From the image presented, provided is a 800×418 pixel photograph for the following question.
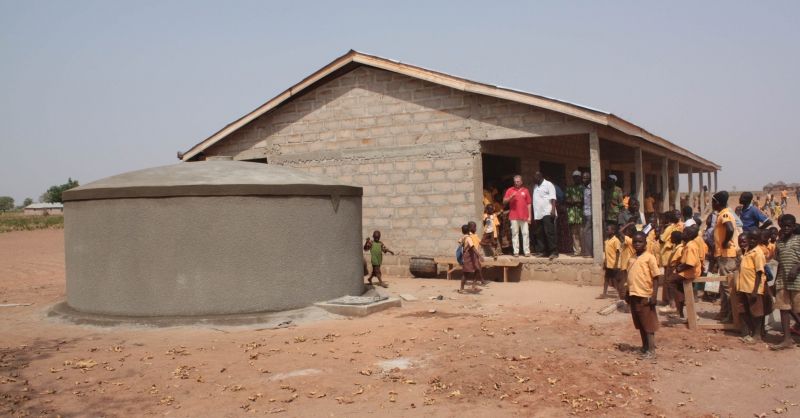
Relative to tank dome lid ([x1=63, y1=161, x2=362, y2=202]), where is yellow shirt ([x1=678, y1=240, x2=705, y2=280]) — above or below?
A: below

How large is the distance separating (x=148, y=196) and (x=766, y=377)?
721cm

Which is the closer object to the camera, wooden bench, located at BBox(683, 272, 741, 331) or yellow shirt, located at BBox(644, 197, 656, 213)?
wooden bench, located at BBox(683, 272, 741, 331)

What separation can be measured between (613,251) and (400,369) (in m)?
4.39

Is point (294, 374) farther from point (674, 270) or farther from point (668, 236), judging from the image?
point (668, 236)

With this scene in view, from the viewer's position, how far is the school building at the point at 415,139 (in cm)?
1181

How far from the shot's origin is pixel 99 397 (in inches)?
218

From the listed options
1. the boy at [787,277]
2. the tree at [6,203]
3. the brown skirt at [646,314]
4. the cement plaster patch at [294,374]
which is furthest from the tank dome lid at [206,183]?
the tree at [6,203]

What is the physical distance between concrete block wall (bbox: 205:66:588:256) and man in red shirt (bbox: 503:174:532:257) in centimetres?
67

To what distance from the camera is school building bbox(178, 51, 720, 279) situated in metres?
11.8

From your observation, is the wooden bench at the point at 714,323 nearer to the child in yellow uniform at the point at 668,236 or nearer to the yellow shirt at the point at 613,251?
the child in yellow uniform at the point at 668,236

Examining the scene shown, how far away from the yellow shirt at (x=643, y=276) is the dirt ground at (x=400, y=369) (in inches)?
25.4

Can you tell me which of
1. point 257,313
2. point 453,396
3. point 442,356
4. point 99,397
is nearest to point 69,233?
point 257,313

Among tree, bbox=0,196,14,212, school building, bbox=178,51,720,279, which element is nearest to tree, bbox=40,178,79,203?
tree, bbox=0,196,14,212

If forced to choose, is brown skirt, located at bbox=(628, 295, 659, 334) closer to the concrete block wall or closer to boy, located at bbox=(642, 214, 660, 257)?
boy, located at bbox=(642, 214, 660, 257)
